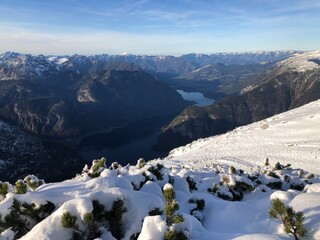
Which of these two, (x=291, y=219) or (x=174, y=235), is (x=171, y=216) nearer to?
(x=174, y=235)

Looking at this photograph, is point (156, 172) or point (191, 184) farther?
point (191, 184)

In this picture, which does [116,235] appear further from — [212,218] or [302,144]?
[302,144]

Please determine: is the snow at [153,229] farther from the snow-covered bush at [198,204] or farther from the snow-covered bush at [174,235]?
the snow-covered bush at [198,204]

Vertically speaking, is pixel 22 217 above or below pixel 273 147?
above

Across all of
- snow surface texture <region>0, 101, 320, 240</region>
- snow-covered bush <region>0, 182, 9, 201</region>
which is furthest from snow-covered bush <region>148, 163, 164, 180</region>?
snow-covered bush <region>0, 182, 9, 201</region>

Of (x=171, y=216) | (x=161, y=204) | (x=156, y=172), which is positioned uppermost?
(x=171, y=216)

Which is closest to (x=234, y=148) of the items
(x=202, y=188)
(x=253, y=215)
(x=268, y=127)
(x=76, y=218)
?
(x=268, y=127)

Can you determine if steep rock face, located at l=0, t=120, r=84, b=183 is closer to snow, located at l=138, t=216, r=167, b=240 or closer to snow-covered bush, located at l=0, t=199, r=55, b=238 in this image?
snow-covered bush, located at l=0, t=199, r=55, b=238

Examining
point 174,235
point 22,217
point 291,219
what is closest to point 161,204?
point 174,235
